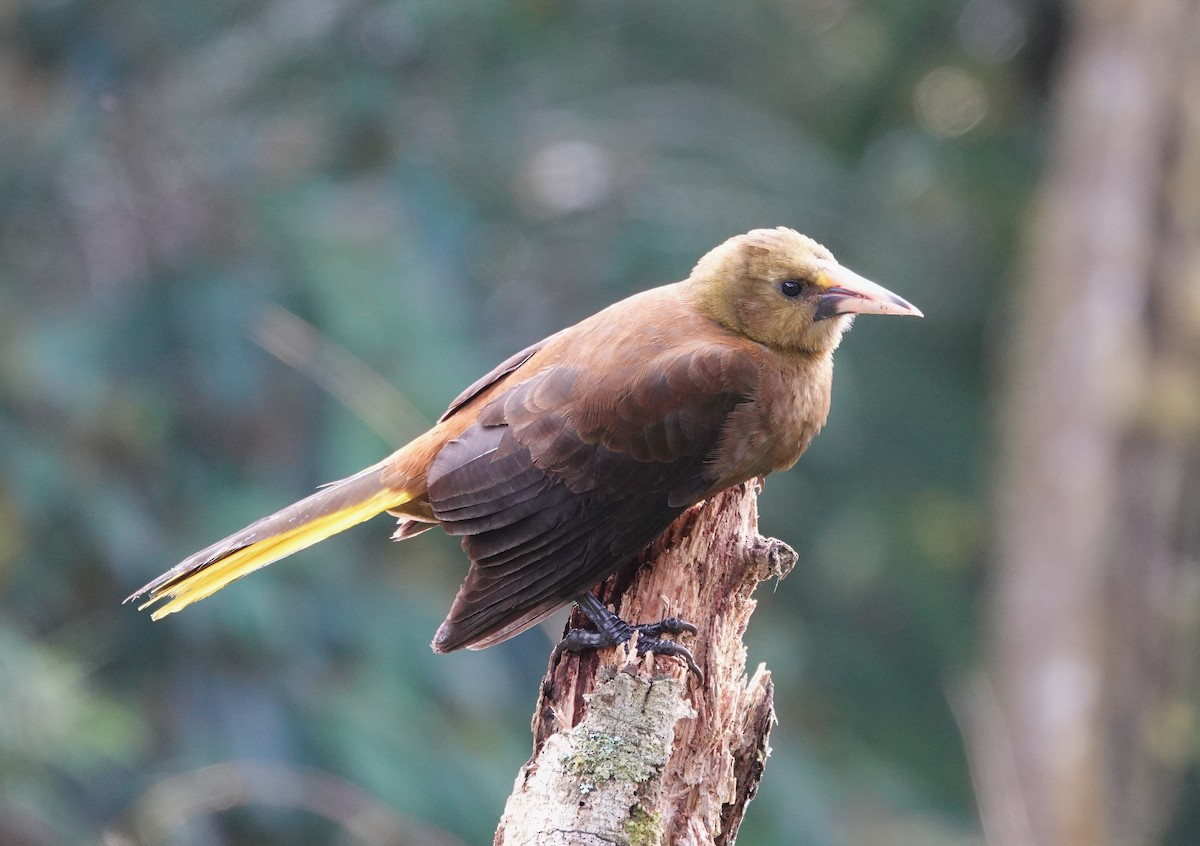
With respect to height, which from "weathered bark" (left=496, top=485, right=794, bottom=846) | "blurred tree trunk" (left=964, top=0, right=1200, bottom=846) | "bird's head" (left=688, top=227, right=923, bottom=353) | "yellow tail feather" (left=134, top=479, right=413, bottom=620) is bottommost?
"weathered bark" (left=496, top=485, right=794, bottom=846)

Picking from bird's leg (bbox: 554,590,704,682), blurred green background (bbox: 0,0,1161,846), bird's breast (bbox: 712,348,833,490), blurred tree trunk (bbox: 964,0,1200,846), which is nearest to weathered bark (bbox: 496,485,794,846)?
bird's leg (bbox: 554,590,704,682)

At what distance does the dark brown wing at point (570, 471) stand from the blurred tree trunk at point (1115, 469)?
Result: 14.6 feet

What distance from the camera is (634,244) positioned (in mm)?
8453

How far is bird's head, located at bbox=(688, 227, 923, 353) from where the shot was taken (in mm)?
3803

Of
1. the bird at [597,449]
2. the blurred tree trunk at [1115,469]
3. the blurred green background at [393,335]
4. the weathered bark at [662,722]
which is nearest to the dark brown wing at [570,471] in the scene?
the bird at [597,449]

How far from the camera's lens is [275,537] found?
365 cm

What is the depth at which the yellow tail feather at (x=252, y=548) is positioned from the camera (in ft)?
11.9

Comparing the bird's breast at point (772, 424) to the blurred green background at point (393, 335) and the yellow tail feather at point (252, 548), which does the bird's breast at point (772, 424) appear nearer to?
the yellow tail feather at point (252, 548)

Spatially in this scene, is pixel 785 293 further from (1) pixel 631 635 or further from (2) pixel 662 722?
(2) pixel 662 722

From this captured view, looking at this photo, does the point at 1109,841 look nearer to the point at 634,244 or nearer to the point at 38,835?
the point at 634,244

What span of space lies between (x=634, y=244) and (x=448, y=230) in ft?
5.06

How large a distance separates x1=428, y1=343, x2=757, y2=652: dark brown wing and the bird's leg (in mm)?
234

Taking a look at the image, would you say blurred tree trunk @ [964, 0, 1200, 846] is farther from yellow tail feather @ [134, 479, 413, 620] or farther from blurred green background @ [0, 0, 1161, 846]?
yellow tail feather @ [134, 479, 413, 620]

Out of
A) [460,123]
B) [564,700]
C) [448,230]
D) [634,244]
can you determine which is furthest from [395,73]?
[564,700]
